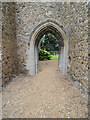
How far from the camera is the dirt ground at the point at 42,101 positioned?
186 centimetres

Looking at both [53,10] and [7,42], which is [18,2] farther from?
[7,42]

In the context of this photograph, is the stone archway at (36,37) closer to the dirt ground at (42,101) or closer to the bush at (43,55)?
the dirt ground at (42,101)

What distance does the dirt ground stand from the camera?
186 cm

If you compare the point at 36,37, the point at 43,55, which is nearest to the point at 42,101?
the point at 36,37

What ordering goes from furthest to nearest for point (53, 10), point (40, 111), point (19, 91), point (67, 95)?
point (53, 10)
point (19, 91)
point (67, 95)
point (40, 111)

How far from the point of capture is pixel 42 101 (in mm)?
2295

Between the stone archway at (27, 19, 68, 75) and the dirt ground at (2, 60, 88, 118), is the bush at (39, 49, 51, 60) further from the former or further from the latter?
the dirt ground at (2, 60, 88, 118)

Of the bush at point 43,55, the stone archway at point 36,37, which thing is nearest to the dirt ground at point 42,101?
the stone archway at point 36,37

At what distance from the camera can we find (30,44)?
3.74 m

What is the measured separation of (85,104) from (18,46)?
13.7ft

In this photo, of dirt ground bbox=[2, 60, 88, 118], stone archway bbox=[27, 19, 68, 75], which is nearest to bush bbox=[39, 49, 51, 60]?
stone archway bbox=[27, 19, 68, 75]

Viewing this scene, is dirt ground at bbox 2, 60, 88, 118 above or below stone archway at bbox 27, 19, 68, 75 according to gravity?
below

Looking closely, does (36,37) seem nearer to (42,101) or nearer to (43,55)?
(42,101)

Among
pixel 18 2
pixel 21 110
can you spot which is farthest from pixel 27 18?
pixel 21 110
